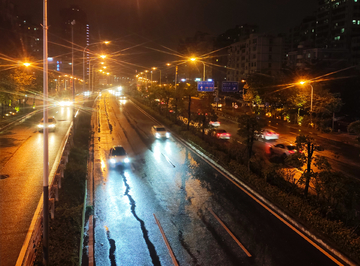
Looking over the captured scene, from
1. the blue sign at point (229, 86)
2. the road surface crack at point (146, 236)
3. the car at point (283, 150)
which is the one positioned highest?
the blue sign at point (229, 86)

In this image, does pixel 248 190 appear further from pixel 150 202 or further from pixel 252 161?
pixel 150 202

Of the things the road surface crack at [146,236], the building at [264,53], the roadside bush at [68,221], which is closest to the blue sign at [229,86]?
the building at [264,53]

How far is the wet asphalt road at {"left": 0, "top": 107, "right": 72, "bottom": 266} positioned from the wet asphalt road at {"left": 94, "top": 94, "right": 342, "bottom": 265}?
2541 mm

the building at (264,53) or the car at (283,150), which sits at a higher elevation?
the building at (264,53)

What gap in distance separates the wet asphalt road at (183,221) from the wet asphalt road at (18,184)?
100 inches

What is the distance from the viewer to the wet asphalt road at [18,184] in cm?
1018

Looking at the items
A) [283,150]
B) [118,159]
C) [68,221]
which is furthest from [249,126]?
[68,221]

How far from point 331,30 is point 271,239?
88.8 metres

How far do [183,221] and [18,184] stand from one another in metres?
9.17

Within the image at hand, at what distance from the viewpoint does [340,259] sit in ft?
30.9

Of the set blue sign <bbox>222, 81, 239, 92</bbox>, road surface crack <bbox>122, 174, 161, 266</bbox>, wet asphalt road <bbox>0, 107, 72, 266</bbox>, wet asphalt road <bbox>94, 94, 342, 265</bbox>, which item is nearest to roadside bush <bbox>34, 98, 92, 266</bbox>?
wet asphalt road <bbox>94, 94, 342, 265</bbox>

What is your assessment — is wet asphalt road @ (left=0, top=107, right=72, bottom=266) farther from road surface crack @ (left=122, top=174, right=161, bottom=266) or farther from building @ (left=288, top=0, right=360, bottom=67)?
building @ (left=288, top=0, right=360, bottom=67)

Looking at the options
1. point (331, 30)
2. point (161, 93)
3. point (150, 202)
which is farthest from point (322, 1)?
point (150, 202)

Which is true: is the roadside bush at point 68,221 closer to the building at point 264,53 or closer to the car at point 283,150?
the car at point 283,150
